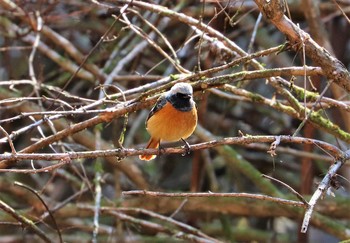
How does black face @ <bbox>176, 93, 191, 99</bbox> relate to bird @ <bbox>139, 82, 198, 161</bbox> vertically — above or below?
above

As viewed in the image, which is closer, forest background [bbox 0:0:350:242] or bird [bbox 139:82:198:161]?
bird [bbox 139:82:198:161]

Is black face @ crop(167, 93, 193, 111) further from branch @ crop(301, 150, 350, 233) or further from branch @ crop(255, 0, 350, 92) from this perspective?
branch @ crop(301, 150, 350, 233)

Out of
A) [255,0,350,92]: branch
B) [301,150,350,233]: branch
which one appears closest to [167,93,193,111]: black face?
[255,0,350,92]: branch

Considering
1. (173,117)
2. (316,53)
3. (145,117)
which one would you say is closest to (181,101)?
(173,117)

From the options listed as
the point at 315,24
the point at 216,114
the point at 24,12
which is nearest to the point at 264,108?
the point at 216,114

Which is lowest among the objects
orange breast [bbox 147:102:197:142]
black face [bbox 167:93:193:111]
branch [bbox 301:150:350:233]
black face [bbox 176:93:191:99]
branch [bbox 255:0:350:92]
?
branch [bbox 301:150:350:233]

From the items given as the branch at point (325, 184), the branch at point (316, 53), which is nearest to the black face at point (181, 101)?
the branch at point (316, 53)

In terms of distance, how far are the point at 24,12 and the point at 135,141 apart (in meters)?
2.11

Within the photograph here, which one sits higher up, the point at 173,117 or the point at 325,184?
the point at 173,117

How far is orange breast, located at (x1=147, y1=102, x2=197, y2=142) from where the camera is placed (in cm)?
403

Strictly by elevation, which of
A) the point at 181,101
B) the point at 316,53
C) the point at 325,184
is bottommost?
the point at 325,184

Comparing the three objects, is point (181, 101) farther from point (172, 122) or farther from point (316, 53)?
point (316, 53)

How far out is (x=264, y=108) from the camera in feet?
22.0

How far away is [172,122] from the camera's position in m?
4.04
